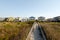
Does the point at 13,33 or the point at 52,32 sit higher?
the point at 13,33

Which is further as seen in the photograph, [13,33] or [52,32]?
[52,32]

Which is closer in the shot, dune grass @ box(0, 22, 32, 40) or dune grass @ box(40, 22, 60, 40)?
dune grass @ box(0, 22, 32, 40)

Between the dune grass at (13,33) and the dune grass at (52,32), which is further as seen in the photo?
the dune grass at (52,32)
